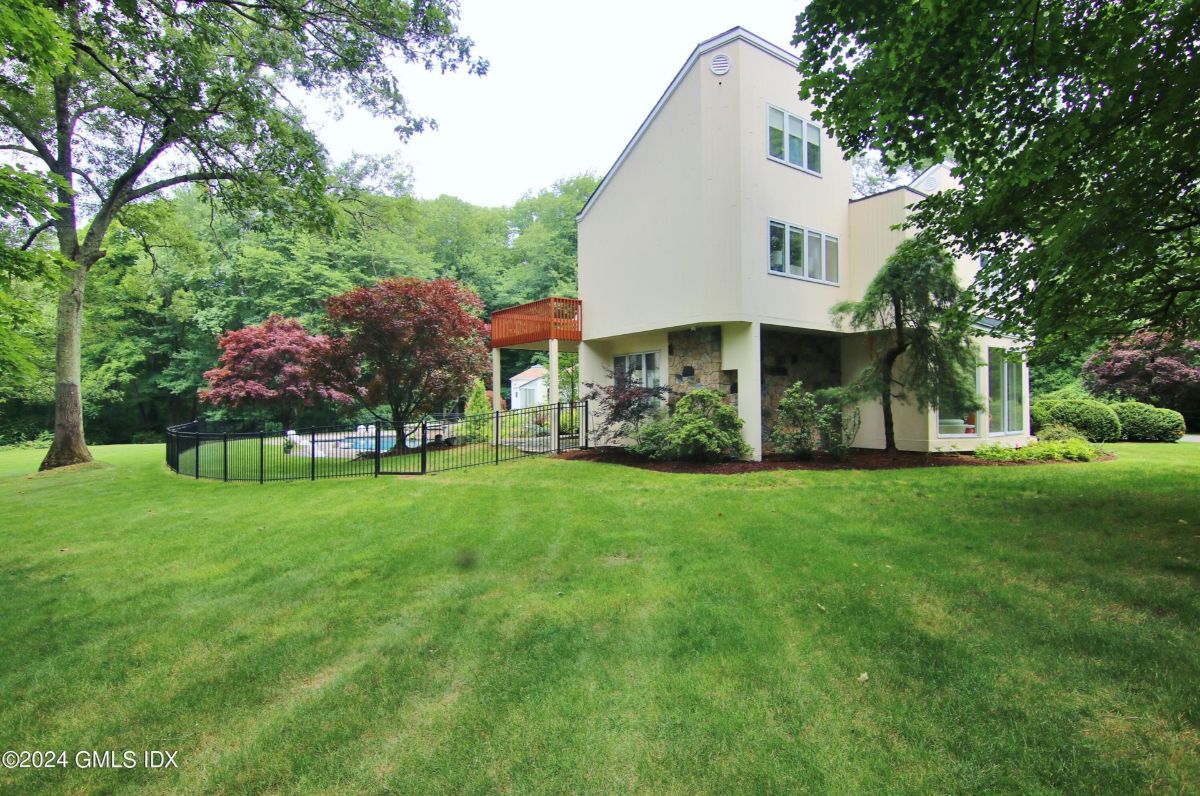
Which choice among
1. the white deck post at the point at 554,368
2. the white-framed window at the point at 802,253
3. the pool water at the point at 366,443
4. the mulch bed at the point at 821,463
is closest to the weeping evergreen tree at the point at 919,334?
the mulch bed at the point at 821,463

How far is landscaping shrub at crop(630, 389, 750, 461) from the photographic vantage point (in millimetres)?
9906

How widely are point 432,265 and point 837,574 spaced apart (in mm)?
29506

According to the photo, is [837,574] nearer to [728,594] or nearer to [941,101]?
[728,594]

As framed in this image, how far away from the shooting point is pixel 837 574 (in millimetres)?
4113

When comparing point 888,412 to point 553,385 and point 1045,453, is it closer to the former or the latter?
point 1045,453

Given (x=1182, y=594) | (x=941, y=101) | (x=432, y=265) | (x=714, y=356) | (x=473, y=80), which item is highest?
(x=432, y=265)

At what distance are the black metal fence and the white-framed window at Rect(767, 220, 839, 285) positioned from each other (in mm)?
5327

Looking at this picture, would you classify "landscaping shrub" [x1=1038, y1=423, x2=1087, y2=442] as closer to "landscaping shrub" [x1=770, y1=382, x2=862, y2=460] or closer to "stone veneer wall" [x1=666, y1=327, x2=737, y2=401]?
"landscaping shrub" [x1=770, y1=382, x2=862, y2=460]

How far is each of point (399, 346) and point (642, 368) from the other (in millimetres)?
5759

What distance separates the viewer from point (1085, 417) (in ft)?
47.5

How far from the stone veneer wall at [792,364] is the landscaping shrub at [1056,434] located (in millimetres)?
5085

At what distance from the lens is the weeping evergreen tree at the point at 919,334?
960 centimetres

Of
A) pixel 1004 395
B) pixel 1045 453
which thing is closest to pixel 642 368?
pixel 1045 453

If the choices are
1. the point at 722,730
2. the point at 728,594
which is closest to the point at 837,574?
the point at 728,594
